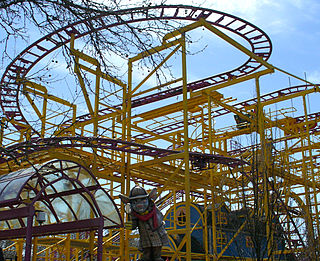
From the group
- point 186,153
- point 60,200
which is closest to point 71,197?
point 60,200

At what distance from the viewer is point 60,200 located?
37.7 feet

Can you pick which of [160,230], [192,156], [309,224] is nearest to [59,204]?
[160,230]

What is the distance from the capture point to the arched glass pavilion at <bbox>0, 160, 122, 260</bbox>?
9.18 m

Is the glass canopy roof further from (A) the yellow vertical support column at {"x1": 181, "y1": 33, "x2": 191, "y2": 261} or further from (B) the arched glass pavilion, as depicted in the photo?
(A) the yellow vertical support column at {"x1": 181, "y1": 33, "x2": 191, "y2": 261}

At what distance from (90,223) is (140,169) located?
4953 millimetres

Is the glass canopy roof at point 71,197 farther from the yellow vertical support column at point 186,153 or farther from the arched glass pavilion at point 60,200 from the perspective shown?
the yellow vertical support column at point 186,153

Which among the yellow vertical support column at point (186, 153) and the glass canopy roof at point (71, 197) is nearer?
the glass canopy roof at point (71, 197)

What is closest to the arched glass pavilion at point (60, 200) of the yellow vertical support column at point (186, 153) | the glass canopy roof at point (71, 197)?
the glass canopy roof at point (71, 197)

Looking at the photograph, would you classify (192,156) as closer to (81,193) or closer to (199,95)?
(199,95)

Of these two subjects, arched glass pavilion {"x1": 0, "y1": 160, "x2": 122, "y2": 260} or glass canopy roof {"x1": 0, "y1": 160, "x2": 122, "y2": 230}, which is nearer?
arched glass pavilion {"x1": 0, "y1": 160, "x2": 122, "y2": 260}

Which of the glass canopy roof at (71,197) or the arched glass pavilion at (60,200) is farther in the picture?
the glass canopy roof at (71,197)

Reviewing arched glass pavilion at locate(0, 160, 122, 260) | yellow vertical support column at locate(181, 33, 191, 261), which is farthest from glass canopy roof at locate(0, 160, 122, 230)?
yellow vertical support column at locate(181, 33, 191, 261)

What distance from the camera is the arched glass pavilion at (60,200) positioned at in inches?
361

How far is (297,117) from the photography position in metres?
22.2
